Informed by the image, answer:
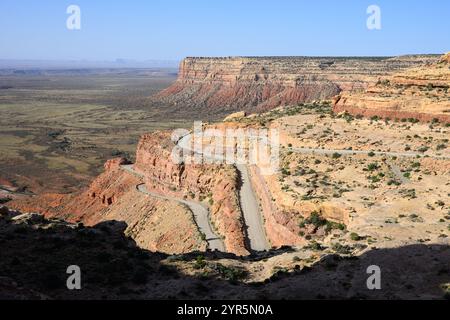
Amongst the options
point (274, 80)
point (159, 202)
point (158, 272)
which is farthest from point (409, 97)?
point (274, 80)

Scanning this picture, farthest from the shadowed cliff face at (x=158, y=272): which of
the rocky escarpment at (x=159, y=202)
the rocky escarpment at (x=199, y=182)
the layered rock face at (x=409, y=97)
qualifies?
the layered rock face at (x=409, y=97)

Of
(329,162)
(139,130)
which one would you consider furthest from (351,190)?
(139,130)

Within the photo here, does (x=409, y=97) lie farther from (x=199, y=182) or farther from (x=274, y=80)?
(x=274, y=80)

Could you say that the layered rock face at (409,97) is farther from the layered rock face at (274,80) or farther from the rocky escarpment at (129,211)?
the layered rock face at (274,80)

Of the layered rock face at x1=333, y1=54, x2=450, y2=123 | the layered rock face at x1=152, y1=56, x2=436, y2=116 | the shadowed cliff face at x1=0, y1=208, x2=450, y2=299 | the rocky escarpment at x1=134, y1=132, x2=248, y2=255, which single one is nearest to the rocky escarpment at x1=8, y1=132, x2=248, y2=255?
the rocky escarpment at x1=134, y1=132, x2=248, y2=255

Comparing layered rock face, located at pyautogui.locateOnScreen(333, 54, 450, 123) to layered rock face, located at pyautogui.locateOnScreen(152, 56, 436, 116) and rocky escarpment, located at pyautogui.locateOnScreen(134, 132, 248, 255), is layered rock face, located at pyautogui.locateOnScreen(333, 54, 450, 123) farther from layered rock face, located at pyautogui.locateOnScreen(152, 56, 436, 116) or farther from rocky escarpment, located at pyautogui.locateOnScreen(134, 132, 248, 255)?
layered rock face, located at pyautogui.locateOnScreen(152, 56, 436, 116)
